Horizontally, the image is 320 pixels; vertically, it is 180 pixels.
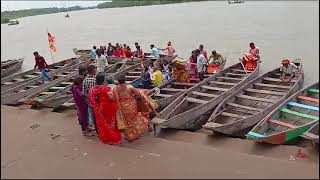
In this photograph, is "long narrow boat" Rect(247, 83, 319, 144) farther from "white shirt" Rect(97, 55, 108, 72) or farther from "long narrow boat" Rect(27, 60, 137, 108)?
"white shirt" Rect(97, 55, 108, 72)

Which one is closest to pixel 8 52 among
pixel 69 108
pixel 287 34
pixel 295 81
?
pixel 287 34

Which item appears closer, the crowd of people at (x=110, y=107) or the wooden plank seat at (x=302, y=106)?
the crowd of people at (x=110, y=107)

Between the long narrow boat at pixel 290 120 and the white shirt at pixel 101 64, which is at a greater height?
the white shirt at pixel 101 64

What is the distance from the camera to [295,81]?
382 inches

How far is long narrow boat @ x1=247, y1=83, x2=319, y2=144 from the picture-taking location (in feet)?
21.4

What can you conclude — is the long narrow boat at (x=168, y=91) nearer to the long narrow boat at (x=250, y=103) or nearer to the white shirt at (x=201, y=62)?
the white shirt at (x=201, y=62)

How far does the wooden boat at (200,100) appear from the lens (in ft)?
25.1

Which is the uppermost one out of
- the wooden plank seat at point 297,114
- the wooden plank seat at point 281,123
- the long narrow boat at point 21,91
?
the wooden plank seat at point 297,114

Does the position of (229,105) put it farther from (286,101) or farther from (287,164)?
(287,164)

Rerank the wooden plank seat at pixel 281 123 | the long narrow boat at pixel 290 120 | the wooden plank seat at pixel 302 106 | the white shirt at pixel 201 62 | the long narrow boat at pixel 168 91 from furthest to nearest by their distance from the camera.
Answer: the white shirt at pixel 201 62 < the long narrow boat at pixel 168 91 < the wooden plank seat at pixel 302 106 < the wooden plank seat at pixel 281 123 < the long narrow boat at pixel 290 120

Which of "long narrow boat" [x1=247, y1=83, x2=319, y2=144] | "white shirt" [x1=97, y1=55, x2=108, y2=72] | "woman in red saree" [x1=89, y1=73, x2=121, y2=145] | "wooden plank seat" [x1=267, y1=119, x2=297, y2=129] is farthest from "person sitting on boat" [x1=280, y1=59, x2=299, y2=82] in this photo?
"white shirt" [x1=97, y1=55, x2=108, y2=72]

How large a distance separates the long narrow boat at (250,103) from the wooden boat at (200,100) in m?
0.33

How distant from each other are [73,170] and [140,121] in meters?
1.69

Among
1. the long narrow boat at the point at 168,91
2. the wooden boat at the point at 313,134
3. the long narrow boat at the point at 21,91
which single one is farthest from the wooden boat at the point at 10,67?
the wooden boat at the point at 313,134
